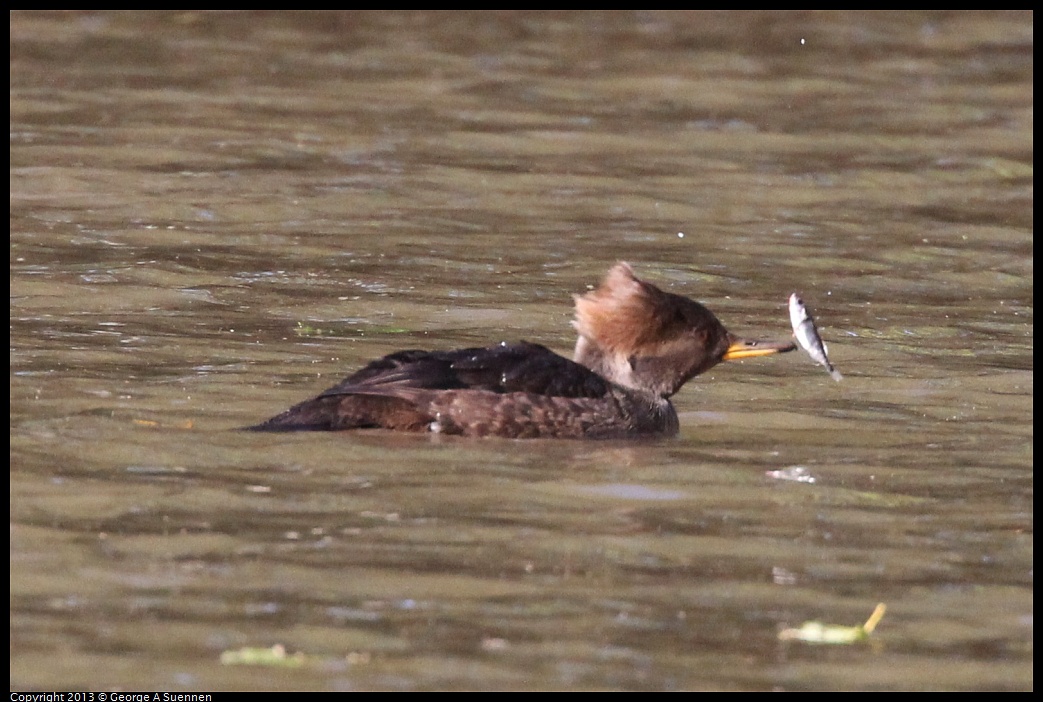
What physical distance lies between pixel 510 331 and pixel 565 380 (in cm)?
208

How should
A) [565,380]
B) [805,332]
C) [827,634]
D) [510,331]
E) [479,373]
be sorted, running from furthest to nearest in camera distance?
[510,331]
[805,332]
[565,380]
[479,373]
[827,634]

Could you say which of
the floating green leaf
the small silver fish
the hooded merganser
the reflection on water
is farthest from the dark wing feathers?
the floating green leaf

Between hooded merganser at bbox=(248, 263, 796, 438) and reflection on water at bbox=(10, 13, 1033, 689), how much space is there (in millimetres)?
144

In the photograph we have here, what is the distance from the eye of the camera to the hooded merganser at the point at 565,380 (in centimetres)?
833

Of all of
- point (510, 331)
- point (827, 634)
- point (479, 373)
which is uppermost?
point (479, 373)

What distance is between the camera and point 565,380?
8.65 metres

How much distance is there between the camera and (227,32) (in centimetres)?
1880

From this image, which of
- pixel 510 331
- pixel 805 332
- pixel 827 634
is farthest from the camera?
pixel 510 331

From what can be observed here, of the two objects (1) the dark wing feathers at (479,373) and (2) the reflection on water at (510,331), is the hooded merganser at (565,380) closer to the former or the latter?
(1) the dark wing feathers at (479,373)

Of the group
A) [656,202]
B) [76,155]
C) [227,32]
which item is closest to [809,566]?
[656,202]

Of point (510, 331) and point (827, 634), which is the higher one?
point (827, 634)

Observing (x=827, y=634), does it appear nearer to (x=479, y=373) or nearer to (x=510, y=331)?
(x=479, y=373)

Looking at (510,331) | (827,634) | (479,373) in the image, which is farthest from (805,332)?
(827,634)

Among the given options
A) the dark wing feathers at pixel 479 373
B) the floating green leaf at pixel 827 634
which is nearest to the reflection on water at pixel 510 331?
the floating green leaf at pixel 827 634
